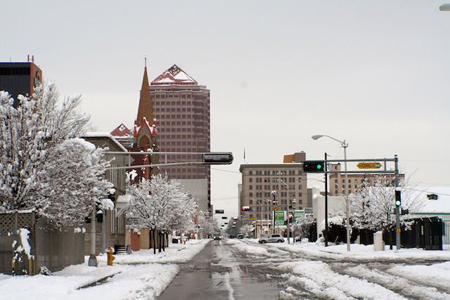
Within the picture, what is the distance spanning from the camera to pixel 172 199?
67.4m

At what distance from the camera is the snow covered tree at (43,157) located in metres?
24.8

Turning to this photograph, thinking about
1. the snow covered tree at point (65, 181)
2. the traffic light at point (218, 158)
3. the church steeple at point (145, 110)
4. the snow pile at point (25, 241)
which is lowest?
the snow pile at point (25, 241)

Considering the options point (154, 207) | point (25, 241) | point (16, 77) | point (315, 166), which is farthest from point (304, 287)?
point (16, 77)

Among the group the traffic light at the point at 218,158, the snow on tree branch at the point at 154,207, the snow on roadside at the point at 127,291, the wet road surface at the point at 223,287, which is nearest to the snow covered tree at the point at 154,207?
the snow on tree branch at the point at 154,207

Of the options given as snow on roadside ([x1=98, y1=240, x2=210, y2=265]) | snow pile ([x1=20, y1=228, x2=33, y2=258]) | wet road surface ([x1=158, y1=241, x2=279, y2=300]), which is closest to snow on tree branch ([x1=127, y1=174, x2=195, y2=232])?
snow on roadside ([x1=98, y1=240, x2=210, y2=265])

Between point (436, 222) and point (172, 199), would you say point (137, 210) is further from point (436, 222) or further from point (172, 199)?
point (436, 222)

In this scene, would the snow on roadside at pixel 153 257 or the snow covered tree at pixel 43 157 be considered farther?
the snow on roadside at pixel 153 257

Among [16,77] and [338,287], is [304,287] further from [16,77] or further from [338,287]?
[16,77]

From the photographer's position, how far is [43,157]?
25.2 meters

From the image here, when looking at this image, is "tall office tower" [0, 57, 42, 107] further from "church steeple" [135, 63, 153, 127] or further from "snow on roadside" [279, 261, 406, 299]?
"snow on roadside" [279, 261, 406, 299]

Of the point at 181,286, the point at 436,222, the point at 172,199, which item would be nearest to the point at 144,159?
the point at 172,199

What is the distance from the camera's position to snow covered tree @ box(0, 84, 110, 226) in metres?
24.8

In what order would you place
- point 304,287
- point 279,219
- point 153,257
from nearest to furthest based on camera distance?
point 304,287 < point 153,257 < point 279,219

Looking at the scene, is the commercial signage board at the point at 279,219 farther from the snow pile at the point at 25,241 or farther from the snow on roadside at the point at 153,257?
the snow pile at the point at 25,241
